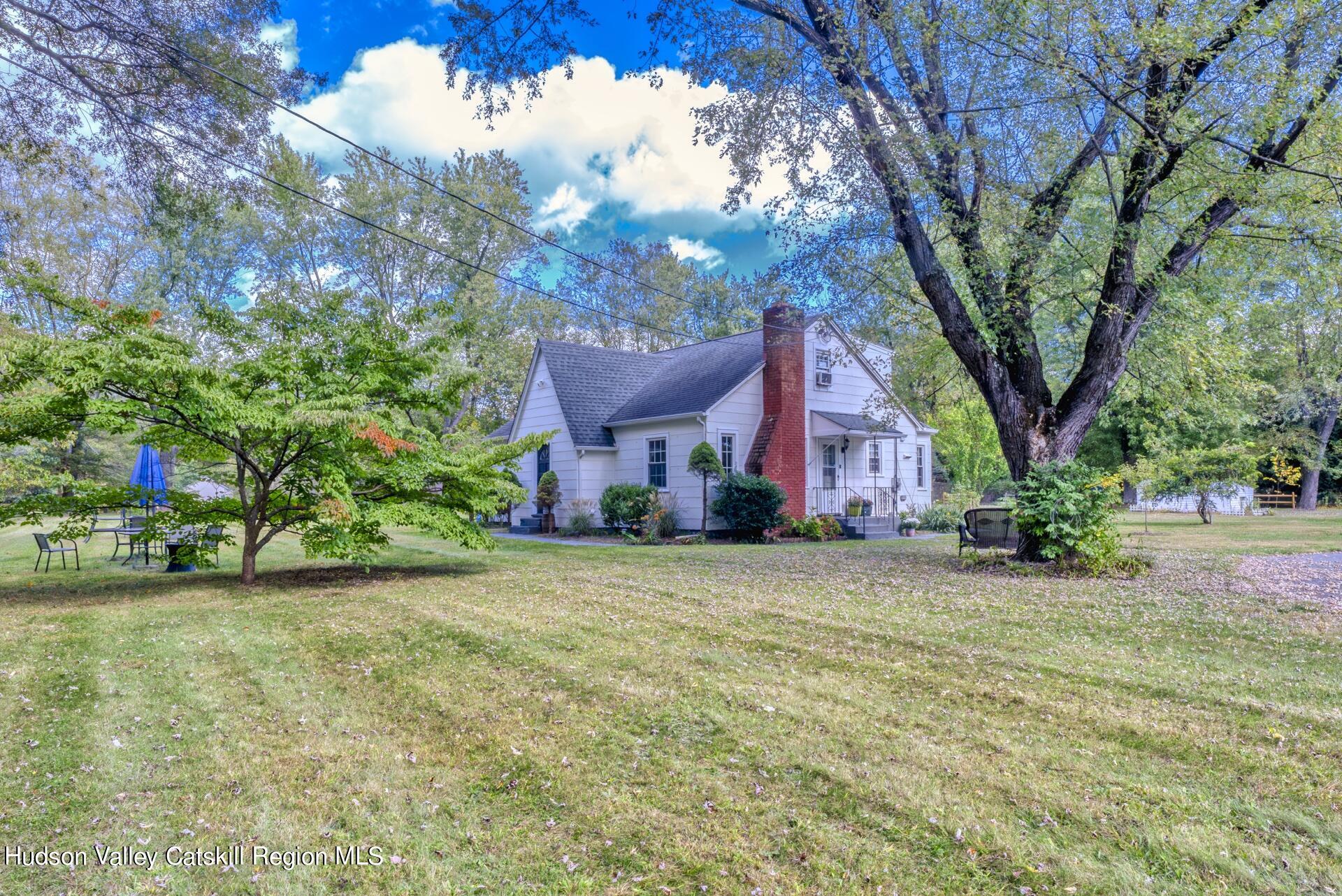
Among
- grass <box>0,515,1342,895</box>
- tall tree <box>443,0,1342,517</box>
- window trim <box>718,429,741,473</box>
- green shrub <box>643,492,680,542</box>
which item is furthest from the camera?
window trim <box>718,429,741,473</box>

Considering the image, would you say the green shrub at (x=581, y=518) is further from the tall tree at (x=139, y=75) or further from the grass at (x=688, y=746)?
the grass at (x=688, y=746)

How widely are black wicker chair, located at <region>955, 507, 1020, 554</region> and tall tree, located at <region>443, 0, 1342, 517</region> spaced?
1089mm

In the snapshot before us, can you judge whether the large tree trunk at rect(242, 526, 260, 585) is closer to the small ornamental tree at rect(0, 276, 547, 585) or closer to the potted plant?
the small ornamental tree at rect(0, 276, 547, 585)

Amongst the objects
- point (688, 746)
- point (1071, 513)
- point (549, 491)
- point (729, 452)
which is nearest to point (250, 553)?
point (688, 746)

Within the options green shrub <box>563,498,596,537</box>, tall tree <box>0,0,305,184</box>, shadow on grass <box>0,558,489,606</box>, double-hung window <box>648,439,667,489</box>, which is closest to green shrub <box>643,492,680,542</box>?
double-hung window <box>648,439,667,489</box>

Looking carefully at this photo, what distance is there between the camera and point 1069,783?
3.38 m

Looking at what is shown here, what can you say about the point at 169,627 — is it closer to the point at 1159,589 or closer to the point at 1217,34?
the point at 1159,589

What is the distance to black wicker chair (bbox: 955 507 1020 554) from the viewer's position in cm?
1147

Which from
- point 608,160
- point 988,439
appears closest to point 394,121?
point 608,160

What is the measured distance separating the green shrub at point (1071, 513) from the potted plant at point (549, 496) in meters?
12.5

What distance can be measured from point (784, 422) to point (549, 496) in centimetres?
651

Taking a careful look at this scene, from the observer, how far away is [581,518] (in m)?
19.0

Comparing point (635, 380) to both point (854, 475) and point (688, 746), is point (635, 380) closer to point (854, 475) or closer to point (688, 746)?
point (854, 475)

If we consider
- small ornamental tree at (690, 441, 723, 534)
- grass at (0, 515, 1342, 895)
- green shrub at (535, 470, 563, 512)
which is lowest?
grass at (0, 515, 1342, 895)
